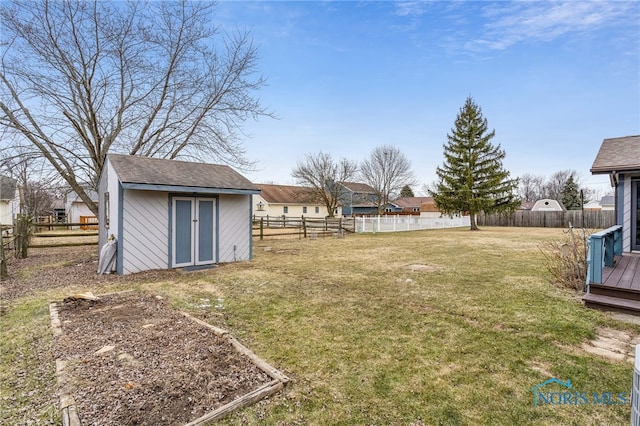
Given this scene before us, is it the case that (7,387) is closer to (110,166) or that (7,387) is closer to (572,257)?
(110,166)

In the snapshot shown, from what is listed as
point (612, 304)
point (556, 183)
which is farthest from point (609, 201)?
point (612, 304)

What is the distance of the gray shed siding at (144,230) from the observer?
7.23 m

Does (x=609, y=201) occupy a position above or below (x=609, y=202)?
above

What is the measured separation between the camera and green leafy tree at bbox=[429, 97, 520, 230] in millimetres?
22328

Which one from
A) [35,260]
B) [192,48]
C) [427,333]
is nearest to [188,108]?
[192,48]

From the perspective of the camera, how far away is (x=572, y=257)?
241 inches

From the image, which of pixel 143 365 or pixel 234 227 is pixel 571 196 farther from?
pixel 143 365

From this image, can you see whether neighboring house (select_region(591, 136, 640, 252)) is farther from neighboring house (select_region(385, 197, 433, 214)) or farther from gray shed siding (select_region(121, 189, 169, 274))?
neighboring house (select_region(385, 197, 433, 214))

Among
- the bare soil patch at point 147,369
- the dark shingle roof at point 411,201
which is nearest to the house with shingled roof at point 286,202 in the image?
the dark shingle roof at point 411,201

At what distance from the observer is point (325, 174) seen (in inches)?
1166

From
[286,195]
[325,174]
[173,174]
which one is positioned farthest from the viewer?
[286,195]

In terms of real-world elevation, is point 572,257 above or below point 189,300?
above

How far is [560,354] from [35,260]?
12.8m

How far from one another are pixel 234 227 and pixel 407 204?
144ft
